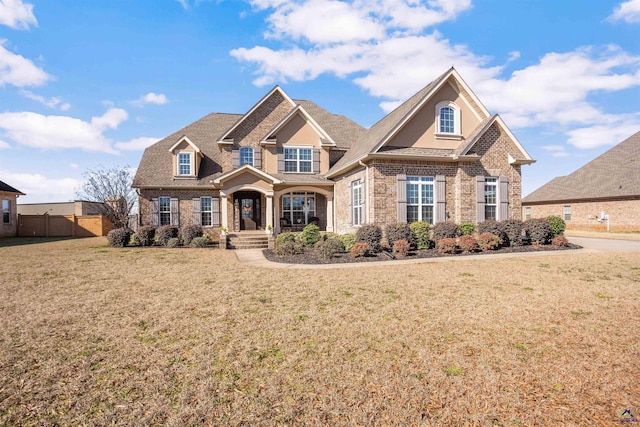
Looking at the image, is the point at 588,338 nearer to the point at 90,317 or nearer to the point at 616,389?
the point at 616,389

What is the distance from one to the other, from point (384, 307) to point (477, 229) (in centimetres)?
1082

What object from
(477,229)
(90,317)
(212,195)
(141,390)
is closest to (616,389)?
(141,390)

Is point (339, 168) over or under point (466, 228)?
over

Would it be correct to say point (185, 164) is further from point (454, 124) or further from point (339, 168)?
point (454, 124)

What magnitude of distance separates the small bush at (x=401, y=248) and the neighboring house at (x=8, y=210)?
28.6 m

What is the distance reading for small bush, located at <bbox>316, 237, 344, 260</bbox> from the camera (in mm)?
11688

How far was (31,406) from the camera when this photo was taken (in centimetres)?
303

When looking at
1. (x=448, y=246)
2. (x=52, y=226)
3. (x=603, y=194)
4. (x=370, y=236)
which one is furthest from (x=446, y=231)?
(x=52, y=226)

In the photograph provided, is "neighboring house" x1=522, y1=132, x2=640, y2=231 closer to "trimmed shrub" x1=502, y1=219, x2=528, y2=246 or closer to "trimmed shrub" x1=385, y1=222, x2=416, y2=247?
"trimmed shrub" x1=502, y1=219, x2=528, y2=246

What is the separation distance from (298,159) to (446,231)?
389 inches

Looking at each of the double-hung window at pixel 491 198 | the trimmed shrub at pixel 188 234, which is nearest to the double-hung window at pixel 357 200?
the double-hung window at pixel 491 198

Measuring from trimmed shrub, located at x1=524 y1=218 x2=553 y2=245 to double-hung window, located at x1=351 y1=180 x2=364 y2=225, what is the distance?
23.4 feet

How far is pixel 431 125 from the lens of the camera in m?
16.0

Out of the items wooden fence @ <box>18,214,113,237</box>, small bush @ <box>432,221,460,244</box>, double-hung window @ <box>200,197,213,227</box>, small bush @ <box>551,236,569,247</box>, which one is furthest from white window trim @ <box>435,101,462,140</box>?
wooden fence @ <box>18,214,113,237</box>
